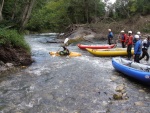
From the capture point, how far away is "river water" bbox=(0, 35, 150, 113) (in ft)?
21.8

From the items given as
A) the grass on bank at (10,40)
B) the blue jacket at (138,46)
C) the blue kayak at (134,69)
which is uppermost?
the grass on bank at (10,40)

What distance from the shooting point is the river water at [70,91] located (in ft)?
21.8

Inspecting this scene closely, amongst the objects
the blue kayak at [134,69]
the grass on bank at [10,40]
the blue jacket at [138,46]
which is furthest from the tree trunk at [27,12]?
the blue jacket at [138,46]

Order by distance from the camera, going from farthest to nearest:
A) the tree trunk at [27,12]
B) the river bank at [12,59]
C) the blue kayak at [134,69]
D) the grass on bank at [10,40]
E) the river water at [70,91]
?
the tree trunk at [27,12], the grass on bank at [10,40], the river bank at [12,59], the blue kayak at [134,69], the river water at [70,91]

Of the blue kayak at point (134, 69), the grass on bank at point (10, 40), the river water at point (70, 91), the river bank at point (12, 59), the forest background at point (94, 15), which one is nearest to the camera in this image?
the river water at point (70, 91)

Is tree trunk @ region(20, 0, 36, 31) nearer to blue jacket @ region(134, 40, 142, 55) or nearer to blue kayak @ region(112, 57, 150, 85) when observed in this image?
blue kayak @ region(112, 57, 150, 85)

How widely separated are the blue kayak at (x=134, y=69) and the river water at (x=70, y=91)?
11.4 inches

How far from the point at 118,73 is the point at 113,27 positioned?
1769 centimetres

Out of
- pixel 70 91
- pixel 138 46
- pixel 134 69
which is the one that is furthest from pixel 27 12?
pixel 134 69

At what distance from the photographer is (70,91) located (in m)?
8.05

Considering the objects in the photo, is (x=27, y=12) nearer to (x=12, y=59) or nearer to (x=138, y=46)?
(x=12, y=59)

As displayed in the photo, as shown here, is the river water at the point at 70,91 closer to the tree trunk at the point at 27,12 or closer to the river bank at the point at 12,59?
the river bank at the point at 12,59

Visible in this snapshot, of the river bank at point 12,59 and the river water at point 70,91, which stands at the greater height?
the river bank at point 12,59

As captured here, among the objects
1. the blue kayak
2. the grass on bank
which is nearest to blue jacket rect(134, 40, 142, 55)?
the blue kayak
